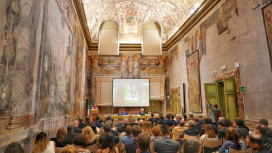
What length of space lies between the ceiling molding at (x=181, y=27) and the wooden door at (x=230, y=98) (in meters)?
4.87

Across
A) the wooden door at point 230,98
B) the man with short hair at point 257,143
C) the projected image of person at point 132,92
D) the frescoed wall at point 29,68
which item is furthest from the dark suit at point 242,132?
the projected image of person at point 132,92

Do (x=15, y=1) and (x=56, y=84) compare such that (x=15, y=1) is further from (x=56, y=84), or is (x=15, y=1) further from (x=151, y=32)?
(x=151, y=32)

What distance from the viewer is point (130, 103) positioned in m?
18.0

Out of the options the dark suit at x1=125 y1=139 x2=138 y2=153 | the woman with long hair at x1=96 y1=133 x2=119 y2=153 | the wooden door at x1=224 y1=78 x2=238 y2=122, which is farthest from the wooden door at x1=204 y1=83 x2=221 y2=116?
the woman with long hair at x1=96 y1=133 x2=119 y2=153

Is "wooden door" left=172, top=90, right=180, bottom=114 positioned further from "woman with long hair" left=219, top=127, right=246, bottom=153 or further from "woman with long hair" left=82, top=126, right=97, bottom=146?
"woman with long hair" left=82, top=126, right=97, bottom=146

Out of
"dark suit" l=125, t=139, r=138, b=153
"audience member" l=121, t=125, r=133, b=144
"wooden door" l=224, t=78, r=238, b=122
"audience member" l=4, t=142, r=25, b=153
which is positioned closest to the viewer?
"audience member" l=4, t=142, r=25, b=153

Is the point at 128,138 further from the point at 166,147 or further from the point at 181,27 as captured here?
the point at 181,27

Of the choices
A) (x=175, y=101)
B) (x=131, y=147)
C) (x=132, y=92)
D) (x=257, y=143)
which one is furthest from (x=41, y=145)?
(x=132, y=92)

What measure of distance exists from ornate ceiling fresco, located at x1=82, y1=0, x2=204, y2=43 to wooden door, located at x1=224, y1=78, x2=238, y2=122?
715cm

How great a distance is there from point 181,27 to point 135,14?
19.4 feet

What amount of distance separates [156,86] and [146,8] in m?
8.06

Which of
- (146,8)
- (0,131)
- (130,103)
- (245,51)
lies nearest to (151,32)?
(146,8)

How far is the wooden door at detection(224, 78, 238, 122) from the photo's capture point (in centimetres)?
849

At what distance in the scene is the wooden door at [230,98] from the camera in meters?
8.49
